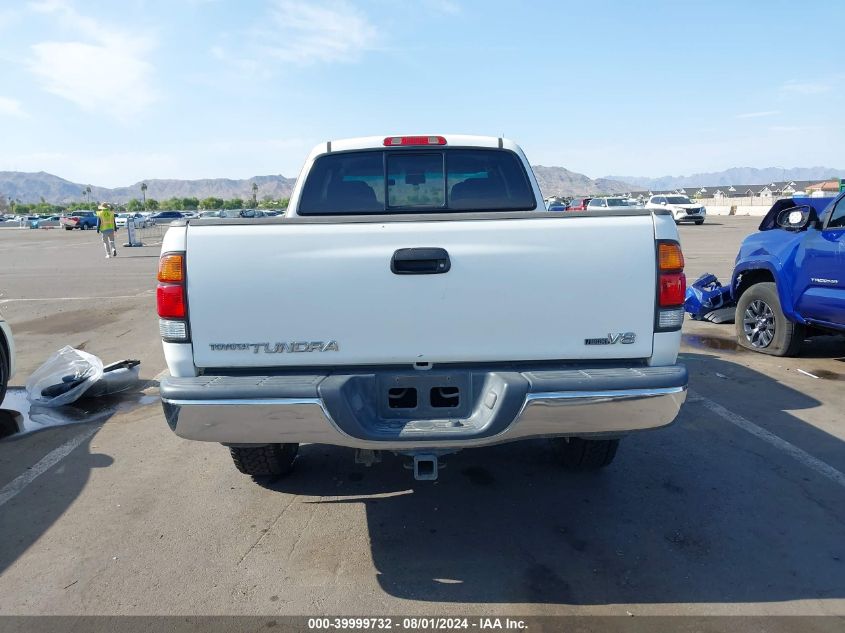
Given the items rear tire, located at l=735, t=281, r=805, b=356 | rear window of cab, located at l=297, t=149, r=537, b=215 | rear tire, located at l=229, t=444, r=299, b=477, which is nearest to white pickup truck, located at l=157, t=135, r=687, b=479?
rear tire, located at l=229, t=444, r=299, b=477

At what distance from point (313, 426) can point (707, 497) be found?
2526mm

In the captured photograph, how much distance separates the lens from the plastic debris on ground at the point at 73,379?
5.50 m

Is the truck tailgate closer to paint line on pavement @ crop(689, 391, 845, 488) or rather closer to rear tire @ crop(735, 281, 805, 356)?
paint line on pavement @ crop(689, 391, 845, 488)

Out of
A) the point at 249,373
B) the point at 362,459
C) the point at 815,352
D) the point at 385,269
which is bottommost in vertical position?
the point at 815,352

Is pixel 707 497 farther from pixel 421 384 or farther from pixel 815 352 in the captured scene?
pixel 815 352

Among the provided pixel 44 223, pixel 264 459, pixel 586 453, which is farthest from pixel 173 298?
pixel 44 223

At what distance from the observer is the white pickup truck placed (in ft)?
8.63

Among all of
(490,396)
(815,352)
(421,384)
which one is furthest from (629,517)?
(815,352)

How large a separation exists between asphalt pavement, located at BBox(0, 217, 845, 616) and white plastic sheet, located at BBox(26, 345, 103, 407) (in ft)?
1.71

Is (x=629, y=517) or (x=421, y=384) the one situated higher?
(x=421, y=384)

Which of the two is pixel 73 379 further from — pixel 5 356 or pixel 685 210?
pixel 685 210

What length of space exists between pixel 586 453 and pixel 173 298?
262 centimetres

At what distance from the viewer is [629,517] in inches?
134

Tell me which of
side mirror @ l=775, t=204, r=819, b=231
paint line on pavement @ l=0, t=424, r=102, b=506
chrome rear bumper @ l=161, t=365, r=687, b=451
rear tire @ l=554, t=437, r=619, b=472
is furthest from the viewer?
side mirror @ l=775, t=204, r=819, b=231
